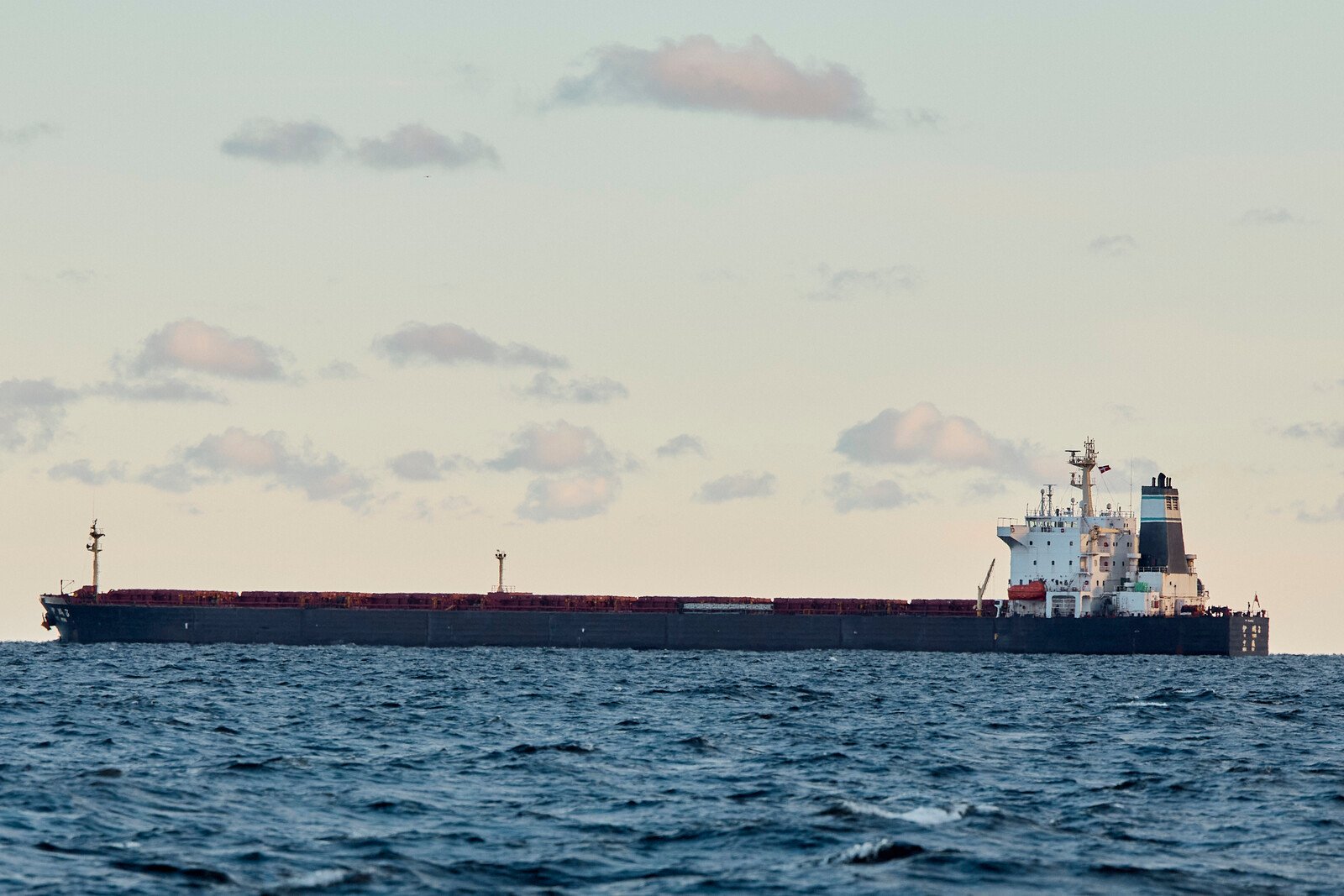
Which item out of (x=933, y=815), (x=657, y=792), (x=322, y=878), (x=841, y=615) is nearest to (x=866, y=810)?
(x=933, y=815)

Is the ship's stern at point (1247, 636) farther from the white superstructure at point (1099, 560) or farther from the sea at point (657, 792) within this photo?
the sea at point (657, 792)

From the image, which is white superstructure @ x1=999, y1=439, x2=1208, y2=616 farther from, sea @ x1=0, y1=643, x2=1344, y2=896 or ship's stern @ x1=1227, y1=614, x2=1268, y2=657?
sea @ x1=0, y1=643, x2=1344, y2=896

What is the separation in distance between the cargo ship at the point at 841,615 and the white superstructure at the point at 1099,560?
7 centimetres

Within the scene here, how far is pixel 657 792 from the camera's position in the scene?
1135 inches

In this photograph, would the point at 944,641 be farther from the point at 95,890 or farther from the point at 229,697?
the point at 95,890

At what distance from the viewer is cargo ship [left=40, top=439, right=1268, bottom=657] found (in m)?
102

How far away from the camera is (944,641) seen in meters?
102

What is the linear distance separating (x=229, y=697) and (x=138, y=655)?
126 ft

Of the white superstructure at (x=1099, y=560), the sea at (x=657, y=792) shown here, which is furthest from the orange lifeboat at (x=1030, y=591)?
the sea at (x=657, y=792)

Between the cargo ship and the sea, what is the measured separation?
45112mm

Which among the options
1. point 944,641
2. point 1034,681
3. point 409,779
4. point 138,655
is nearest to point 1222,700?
point 1034,681

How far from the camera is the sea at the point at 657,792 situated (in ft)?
69.9

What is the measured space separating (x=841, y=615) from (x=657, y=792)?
2938 inches

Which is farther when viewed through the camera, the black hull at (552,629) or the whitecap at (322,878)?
the black hull at (552,629)
